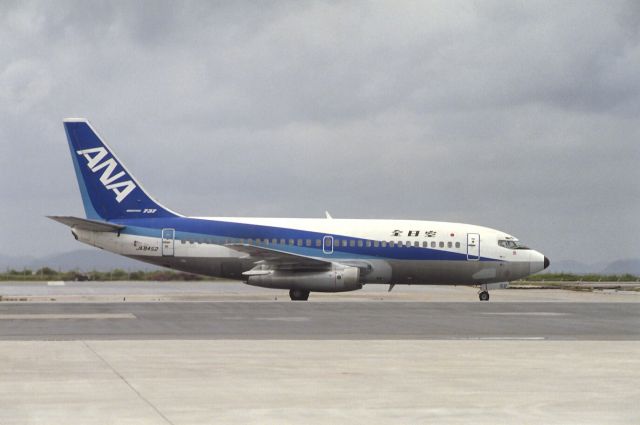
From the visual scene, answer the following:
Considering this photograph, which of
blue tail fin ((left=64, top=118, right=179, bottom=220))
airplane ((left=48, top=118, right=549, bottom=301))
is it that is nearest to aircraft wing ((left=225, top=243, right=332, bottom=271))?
airplane ((left=48, top=118, right=549, bottom=301))

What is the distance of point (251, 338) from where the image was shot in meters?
22.5

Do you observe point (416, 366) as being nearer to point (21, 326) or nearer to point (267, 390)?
point (267, 390)

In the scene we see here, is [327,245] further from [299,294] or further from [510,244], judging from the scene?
[510,244]

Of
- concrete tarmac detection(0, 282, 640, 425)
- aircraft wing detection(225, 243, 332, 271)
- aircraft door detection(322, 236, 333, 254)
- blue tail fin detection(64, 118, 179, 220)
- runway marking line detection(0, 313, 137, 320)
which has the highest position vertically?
blue tail fin detection(64, 118, 179, 220)

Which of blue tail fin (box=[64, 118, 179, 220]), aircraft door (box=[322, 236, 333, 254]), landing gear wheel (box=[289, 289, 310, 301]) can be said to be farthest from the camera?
blue tail fin (box=[64, 118, 179, 220])

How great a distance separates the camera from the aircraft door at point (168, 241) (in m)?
45.8

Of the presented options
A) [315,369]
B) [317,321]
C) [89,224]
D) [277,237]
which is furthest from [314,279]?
[315,369]

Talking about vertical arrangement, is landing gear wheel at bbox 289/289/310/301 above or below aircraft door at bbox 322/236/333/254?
below

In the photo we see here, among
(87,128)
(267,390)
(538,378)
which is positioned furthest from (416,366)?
(87,128)

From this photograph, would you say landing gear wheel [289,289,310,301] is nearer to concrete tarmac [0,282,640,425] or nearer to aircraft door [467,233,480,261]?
aircraft door [467,233,480,261]

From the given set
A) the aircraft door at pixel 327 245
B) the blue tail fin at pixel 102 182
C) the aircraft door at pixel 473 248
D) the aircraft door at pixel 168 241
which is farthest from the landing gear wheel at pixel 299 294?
the aircraft door at pixel 473 248

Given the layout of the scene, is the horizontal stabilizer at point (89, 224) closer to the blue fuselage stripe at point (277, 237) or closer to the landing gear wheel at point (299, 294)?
the blue fuselage stripe at point (277, 237)

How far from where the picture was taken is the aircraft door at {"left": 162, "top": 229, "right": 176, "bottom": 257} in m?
45.8

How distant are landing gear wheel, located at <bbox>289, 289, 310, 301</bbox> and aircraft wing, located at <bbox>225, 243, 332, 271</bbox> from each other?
1.06 m
